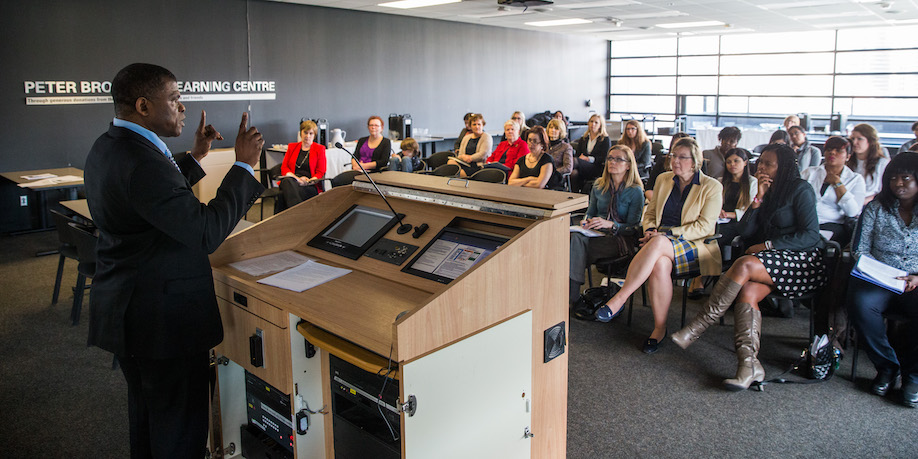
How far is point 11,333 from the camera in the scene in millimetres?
4270

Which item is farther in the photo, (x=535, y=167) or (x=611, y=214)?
(x=535, y=167)

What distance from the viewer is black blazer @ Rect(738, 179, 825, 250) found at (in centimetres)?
372

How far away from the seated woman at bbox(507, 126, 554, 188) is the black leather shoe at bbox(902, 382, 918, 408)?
359 centimetres

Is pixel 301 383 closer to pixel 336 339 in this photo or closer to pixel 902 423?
pixel 336 339

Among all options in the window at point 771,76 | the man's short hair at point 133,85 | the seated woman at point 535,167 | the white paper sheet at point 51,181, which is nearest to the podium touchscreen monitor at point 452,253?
the man's short hair at point 133,85

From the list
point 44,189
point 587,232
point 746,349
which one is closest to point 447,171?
point 587,232

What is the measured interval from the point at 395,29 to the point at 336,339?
9.78 m

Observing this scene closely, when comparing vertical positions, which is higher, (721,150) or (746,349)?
(721,150)

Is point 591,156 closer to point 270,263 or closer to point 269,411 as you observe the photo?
point 270,263

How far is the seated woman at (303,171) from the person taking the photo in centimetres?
670

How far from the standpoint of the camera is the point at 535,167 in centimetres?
646

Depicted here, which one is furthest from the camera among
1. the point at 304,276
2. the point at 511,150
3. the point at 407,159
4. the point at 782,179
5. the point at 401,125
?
the point at 401,125

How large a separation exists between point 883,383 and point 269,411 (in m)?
3.01

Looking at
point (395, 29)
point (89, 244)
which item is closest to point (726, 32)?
point (395, 29)
